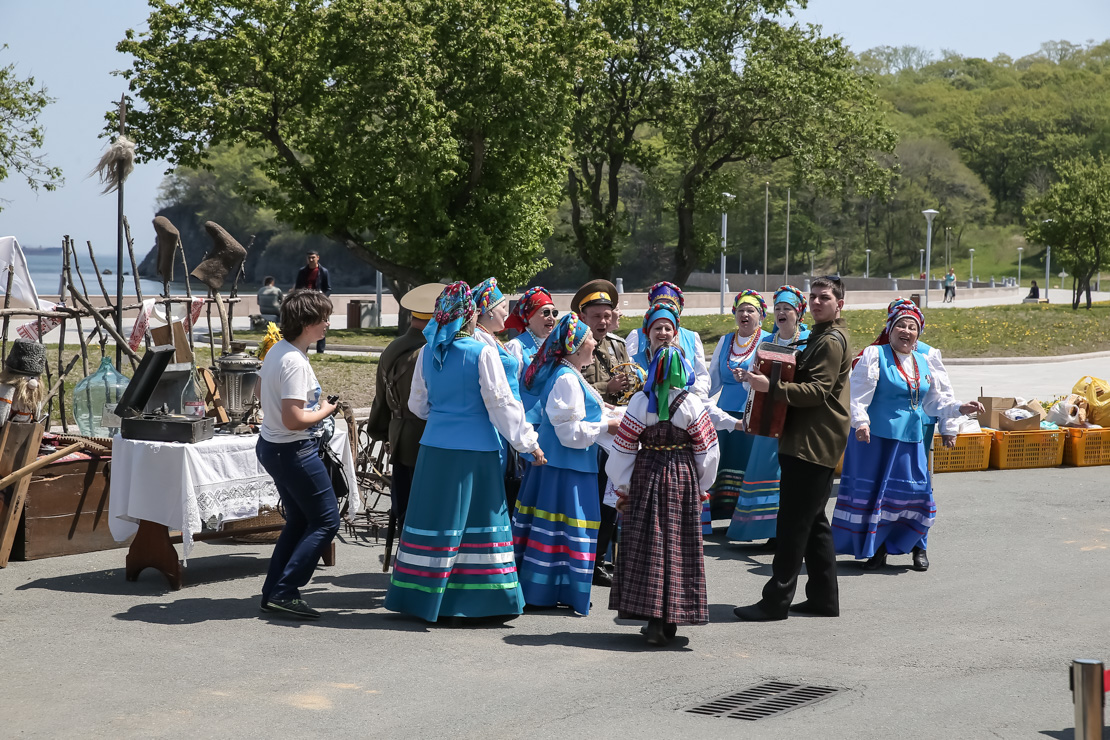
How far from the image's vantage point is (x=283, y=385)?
600 centimetres

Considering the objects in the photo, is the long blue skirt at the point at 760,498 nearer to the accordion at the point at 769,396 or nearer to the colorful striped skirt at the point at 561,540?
the accordion at the point at 769,396

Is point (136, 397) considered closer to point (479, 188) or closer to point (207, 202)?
point (479, 188)

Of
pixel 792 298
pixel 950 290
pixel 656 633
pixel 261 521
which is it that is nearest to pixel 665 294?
pixel 792 298

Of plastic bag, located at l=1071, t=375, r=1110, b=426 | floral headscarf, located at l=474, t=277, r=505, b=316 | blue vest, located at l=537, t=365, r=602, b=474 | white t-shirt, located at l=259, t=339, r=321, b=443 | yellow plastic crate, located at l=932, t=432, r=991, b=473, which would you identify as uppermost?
floral headscarf, located at l=474, t=277, r=505, b=316

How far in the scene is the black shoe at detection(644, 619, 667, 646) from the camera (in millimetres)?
5922

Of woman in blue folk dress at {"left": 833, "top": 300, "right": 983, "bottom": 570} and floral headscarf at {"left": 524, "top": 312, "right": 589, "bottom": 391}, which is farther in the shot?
woman in blue folk dress at {"left": 833, "top": 300, "right": 983, "bottom": 570}

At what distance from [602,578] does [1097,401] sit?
27.1 ft

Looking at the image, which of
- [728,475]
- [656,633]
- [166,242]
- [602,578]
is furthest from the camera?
[728,475]

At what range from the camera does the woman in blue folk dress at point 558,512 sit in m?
6.51

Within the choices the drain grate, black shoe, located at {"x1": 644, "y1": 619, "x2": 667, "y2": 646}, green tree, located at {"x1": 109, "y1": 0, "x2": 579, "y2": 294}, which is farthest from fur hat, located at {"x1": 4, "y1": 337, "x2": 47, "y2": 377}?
green tree, located at {"x1": 109, "y1": 0, "x2": 579, "y2": 294}

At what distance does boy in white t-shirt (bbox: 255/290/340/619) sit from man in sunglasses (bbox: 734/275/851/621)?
234 cm

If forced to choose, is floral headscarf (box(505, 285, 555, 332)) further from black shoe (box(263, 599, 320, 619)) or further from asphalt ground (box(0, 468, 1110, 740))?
black shoe (box(263, 599, 320, 619))

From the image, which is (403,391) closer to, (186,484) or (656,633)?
(186,484)

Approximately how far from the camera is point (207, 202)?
135 m
